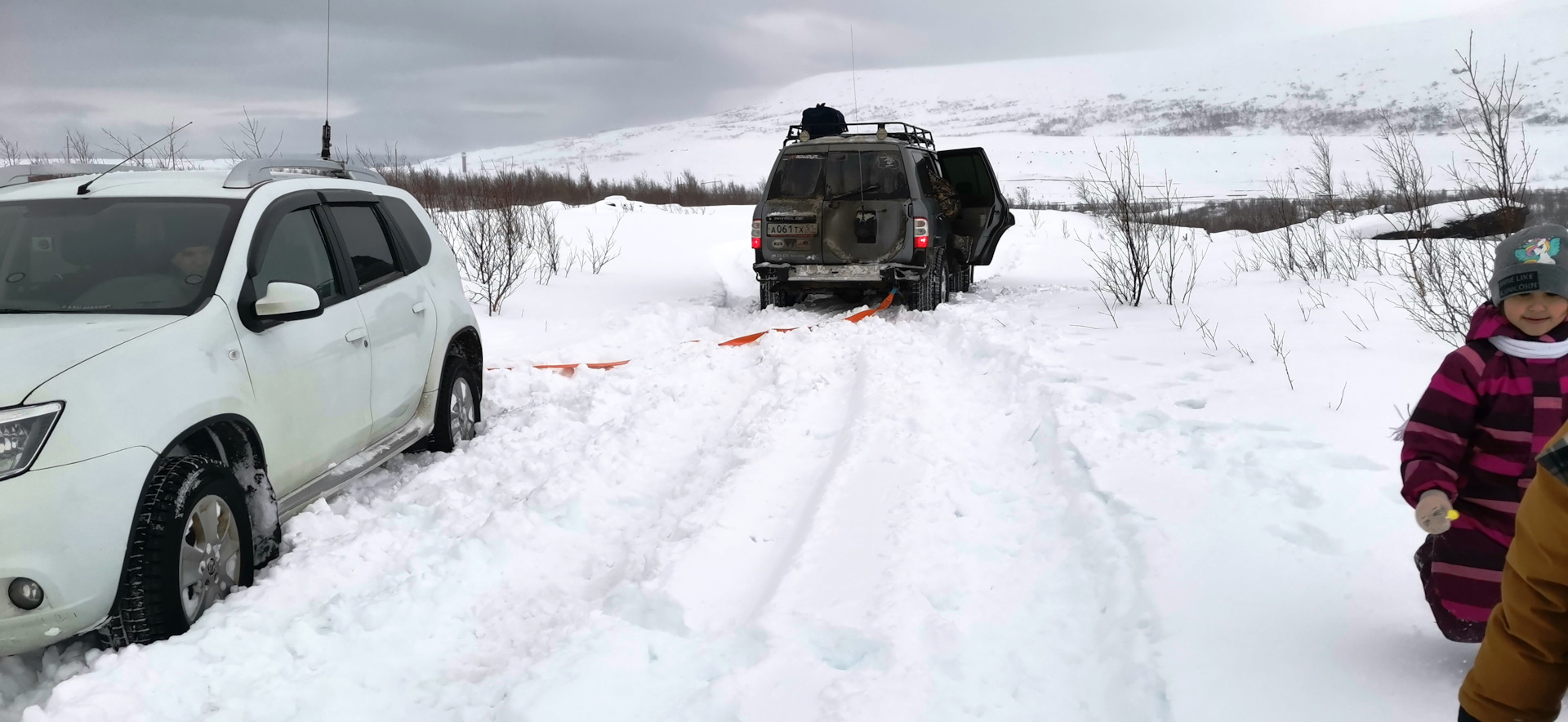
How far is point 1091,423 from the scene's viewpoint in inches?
214

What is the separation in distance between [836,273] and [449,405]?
5.57 metres

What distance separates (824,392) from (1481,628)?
4.37m

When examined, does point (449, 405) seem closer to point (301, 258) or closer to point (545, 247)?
point (301, 258)

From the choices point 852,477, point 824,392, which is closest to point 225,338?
point 852,477

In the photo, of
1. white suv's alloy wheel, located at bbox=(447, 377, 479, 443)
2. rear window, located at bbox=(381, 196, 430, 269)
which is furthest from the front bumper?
rear window, located at bbox=(381, 196, 430, 269)

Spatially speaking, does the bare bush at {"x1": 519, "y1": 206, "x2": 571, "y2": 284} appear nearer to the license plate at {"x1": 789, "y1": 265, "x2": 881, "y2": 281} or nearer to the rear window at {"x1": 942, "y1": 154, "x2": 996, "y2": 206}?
the license plate at {"x1": 789, "y1": 265, "x2": 881, "y2": 281}

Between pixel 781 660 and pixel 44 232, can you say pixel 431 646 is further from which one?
pixel 44 232

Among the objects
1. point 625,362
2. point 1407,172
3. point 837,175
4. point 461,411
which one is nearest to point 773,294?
point 837,175

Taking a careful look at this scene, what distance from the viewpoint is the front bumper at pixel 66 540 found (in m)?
2.69

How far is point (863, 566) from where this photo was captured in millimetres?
3744

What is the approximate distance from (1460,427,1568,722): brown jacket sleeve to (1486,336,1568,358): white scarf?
99 cm

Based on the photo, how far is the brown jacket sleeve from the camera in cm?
153

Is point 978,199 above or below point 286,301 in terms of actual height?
above

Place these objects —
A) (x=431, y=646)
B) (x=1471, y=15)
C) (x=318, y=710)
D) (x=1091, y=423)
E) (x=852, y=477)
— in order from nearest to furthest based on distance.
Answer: (x=318, y=710)
(x=431, y=646)
(x=852, y=477)
(x=1091, y=423)
(x=1471, y=15)
